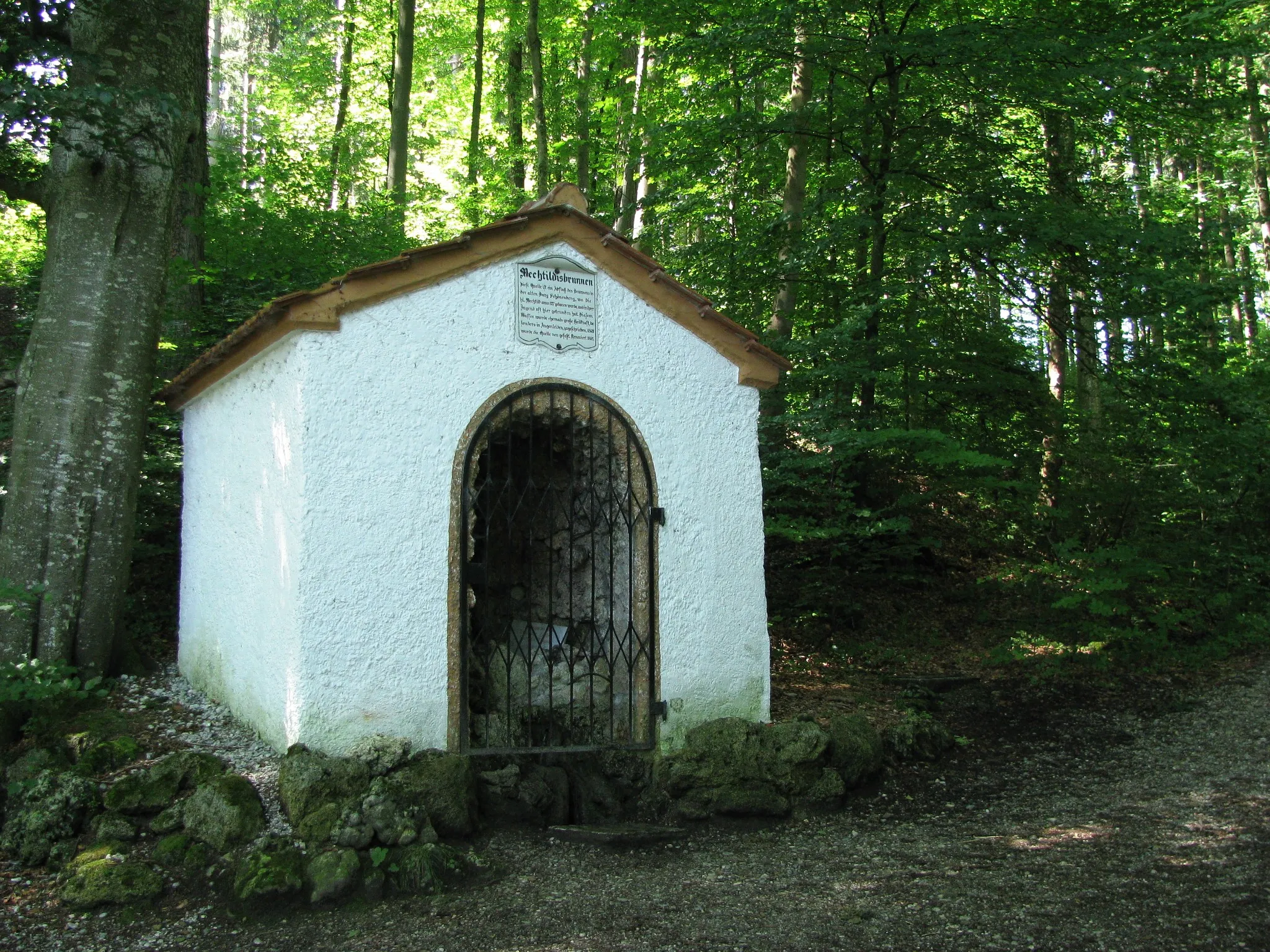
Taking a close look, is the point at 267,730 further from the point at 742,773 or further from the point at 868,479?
the point at 868,479

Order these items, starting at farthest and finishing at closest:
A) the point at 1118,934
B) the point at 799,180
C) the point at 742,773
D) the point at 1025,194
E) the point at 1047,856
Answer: the point at 799,180
the point at 1025,194
the point at 742,773
the point at 1047,856
the point at 1118,934

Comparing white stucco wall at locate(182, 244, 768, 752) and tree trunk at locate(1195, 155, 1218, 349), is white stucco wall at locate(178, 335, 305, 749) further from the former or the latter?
tree trunk at locate(1195, 155, 1218, 349)

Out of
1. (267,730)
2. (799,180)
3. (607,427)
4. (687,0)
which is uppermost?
(687,0)

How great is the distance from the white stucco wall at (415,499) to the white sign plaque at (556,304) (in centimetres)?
7

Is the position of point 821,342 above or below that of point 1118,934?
above

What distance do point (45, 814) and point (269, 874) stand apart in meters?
1.26

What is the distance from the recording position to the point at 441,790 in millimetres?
4875

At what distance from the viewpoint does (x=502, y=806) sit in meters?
5.24

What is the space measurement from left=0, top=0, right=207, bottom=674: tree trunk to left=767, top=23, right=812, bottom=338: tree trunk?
600cm

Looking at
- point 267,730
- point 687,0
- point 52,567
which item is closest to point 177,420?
point 52,567

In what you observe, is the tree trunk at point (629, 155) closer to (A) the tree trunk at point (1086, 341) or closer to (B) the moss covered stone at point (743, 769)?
(A) the tree trunk at point (1086, 341)

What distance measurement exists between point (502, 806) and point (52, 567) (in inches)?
132

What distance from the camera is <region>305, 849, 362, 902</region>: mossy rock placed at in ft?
13.7

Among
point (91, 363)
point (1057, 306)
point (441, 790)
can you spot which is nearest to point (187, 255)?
point (91, 363)
